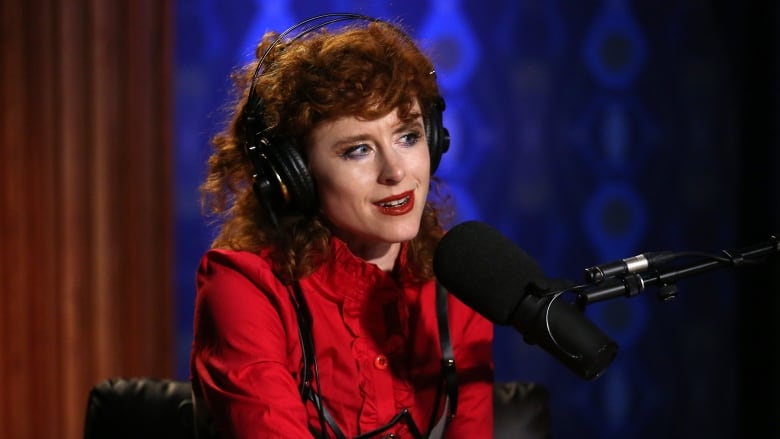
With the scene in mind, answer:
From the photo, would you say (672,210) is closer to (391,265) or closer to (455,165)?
(455,165)

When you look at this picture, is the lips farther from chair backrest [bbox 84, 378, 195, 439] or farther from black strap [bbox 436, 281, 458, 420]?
chair backrest [bbox 84, 378, 195, 439]

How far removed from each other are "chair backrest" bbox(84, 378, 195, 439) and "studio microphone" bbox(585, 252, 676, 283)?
0.97 m

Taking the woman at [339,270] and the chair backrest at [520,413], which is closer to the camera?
the woman at [339,270]

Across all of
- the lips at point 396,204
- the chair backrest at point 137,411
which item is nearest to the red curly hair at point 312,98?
the lips at point 396,204

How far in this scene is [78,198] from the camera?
2.51 metres

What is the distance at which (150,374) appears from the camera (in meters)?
2.60

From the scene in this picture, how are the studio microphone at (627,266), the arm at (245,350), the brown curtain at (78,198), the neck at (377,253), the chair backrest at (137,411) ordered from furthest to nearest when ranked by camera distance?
the brown curtain at (78,198), the chair backrest at (137,411), the neck at (377,253), the arm at (245,350), the studio microphone at (627,266)

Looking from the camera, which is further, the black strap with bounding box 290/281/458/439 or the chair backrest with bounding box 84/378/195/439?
the chair backrest with bounding box 84/378/195/439

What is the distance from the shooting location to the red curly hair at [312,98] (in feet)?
4.39

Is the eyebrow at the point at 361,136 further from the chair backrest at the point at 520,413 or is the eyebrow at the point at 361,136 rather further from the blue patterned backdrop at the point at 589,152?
the blue patterned backdrop at the point at 589,152

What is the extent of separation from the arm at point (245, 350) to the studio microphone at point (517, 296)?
34 cm

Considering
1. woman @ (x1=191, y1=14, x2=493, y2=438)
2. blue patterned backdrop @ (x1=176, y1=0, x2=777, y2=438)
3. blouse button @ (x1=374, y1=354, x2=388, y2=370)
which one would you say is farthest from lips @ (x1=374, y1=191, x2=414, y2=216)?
blue patterned backdrop @ (x1=176, y1=0, x2=777, y2=438)

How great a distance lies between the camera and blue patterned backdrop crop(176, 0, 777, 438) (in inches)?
105

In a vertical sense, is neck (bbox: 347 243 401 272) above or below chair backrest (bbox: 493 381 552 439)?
above
